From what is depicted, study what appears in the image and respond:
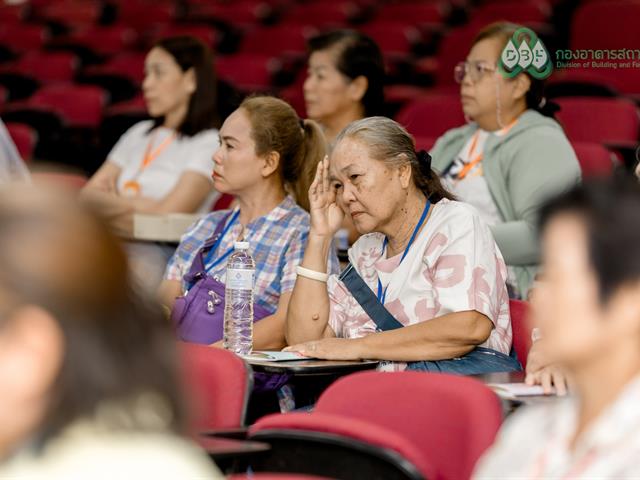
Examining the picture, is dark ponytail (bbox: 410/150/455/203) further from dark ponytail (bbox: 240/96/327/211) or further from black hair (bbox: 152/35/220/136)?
black hair (bbox: 152/35/220/136)

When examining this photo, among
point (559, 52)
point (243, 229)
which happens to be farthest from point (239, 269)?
point (559, 52)

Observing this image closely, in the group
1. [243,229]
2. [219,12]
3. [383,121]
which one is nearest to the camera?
[383,121]

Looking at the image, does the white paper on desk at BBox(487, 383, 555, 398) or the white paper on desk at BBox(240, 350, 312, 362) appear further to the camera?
the white paper on desk at BBox(240, 350, 312, 362)

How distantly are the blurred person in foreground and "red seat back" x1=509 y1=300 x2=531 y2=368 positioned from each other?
2052 mm

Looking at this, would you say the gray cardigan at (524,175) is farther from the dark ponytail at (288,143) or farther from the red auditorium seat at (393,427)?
the red auditorium seat at (393,427)

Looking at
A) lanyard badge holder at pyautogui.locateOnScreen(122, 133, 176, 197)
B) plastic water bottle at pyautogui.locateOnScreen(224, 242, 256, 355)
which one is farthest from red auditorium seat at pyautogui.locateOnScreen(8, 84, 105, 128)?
plastic water bottle at pyautogui.locateOnScreen(224, 242, 256, 355)

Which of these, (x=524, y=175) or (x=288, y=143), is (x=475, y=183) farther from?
(x=288, y=143)

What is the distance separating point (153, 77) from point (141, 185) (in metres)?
0.48

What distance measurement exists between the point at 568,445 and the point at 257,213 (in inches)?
90.8

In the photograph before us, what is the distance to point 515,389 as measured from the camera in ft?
8.82

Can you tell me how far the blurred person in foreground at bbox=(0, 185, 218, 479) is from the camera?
1197 mm

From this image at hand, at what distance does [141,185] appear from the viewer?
207 inches

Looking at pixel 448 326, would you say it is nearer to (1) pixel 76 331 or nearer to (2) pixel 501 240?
(2) pixel 501 240

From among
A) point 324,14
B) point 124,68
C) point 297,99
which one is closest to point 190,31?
point 124,68
